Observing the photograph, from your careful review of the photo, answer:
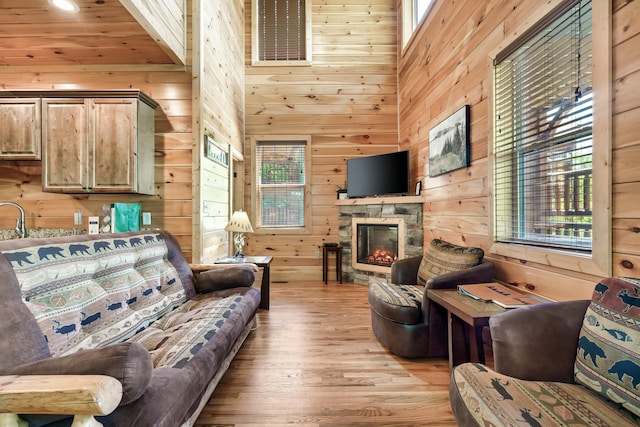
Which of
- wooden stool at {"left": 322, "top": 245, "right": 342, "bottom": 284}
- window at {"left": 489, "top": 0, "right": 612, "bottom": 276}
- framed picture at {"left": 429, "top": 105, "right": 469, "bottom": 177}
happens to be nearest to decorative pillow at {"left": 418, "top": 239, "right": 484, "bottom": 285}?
window at {"left": 489, "top": 0, "right": 612, "bottom": 276}

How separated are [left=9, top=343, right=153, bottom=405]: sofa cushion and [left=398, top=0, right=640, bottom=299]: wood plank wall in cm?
207

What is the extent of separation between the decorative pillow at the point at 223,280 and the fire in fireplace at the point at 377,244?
2.35 metres

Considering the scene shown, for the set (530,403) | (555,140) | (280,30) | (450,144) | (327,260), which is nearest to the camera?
(530,403)

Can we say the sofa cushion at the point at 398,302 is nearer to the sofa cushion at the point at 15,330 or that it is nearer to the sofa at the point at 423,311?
the sofa at the point at 423,311

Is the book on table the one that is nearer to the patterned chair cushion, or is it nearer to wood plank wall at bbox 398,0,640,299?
wood plank wall at bbox 398,0,640,299

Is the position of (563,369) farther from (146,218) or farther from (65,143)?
(65,143)

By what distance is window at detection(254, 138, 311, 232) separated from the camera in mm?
4832

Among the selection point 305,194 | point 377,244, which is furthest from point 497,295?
point 305,194

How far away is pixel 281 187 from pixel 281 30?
2.65 meters

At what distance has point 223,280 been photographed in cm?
248

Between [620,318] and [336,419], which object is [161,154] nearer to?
[336,419]

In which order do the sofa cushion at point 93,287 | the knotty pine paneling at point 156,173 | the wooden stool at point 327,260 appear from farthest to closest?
1. the wooden stool at point 327,260
2. the knotty pine paneling at point 156,173
3. the sofa cushion at point 93,287

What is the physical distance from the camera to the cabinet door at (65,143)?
2.53m

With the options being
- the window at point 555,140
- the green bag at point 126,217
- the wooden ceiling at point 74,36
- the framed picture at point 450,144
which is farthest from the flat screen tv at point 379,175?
the green bag at point 126,217
